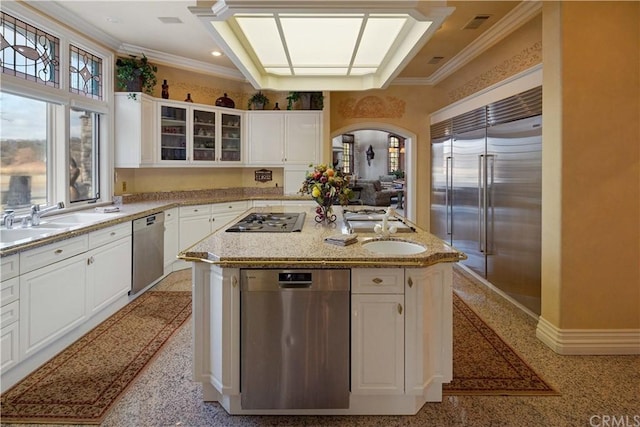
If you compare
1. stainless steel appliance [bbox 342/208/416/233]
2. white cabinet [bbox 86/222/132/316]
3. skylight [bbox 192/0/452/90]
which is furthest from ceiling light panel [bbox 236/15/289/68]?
white cabinet [bbox 86/222/132/316]

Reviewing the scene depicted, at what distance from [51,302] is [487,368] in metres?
3.03

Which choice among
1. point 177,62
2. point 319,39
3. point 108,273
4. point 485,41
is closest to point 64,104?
point 108,273

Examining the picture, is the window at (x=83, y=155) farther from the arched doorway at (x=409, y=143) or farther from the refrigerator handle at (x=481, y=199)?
the refrigerator handle at (x=481, y=199)

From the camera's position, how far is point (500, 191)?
4172 millimetres

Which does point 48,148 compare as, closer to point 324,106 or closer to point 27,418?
point 27,418

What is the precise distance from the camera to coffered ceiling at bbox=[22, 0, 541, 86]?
385 cm

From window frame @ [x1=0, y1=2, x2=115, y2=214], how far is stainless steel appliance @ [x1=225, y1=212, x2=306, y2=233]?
2.01 m

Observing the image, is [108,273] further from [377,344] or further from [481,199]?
[481,199]

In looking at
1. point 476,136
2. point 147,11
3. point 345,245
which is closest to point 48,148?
point 147,11

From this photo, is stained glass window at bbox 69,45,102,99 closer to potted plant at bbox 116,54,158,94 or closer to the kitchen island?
potted plant at bbox 116,54,158,94

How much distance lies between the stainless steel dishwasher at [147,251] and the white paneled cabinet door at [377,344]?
2.95m

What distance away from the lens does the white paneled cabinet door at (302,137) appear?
6352 millimetres

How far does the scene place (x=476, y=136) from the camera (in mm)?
4797

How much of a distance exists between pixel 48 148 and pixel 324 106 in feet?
12.2
